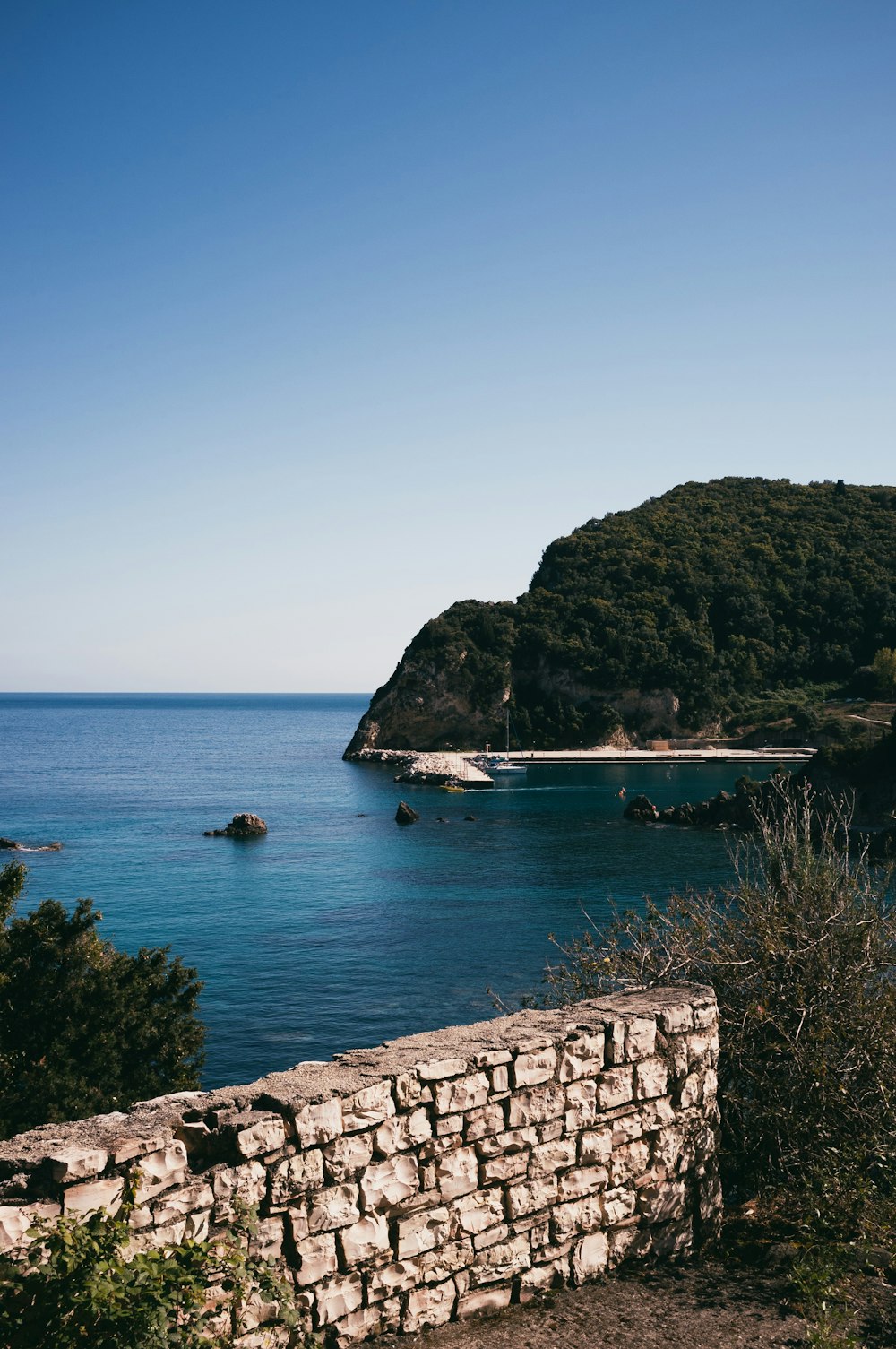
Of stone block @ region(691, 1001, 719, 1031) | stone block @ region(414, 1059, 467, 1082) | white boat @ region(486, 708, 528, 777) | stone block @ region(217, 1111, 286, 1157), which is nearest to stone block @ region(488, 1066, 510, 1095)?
stone block @ region(414, 1059, 467, 1082)

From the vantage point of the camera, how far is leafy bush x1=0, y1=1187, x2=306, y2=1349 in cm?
452

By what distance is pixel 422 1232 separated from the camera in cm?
609

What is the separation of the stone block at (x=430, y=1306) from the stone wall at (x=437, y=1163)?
0.01 m

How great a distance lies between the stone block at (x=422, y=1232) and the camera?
5.99 meters

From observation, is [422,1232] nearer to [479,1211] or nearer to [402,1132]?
[479,1211]

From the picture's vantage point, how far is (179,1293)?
191 inches

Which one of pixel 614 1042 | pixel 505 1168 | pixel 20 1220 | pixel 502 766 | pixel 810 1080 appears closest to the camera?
pixel 20 1220

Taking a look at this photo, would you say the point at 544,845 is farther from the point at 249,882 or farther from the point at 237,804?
the point at 237,804

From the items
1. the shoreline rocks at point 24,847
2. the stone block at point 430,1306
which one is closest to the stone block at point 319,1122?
the stone block at point 430,1306

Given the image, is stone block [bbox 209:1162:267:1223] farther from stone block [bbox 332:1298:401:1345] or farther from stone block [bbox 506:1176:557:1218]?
stone block [bbox 506:1176:557:1218]

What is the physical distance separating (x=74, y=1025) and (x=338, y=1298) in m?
10.7

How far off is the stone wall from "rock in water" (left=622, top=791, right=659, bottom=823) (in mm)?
55867

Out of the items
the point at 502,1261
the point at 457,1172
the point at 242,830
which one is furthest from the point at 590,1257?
the point at 242,830

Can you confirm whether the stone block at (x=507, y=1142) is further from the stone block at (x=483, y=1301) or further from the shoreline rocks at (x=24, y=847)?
the shoreline rocks at (x=24, y=847)
